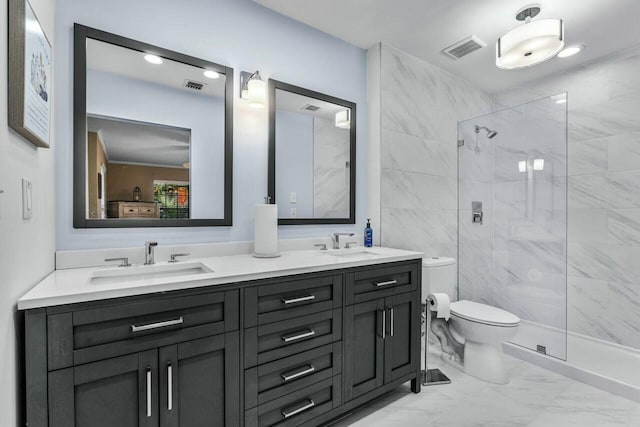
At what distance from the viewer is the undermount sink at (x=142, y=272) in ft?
4.64

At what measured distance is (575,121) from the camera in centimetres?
287

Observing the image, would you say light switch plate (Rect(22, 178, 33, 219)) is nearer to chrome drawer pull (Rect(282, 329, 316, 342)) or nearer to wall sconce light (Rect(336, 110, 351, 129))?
chrome drawer pull (Rect(282, 329, 316, 342))

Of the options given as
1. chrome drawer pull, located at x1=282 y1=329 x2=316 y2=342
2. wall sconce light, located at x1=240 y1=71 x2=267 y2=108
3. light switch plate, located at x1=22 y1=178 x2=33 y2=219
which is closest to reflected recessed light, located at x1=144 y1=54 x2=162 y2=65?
wall sconce light, located at x1=240 y1=71 x2=267 y2=108

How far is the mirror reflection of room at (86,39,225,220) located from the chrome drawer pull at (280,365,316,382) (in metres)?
0.95

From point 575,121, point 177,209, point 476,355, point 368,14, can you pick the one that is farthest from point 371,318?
point 575,121

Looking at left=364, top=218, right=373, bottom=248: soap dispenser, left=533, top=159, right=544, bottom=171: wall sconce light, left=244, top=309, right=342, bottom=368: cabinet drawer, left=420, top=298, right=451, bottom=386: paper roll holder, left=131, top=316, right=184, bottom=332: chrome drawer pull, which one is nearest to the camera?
left=131, top=316, right=184, bottom=332: chrome drawer pull

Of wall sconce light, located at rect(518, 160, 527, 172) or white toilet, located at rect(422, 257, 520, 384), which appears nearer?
white toilet, located at rect(422, 257, 520, 384)

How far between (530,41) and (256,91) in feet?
5.53

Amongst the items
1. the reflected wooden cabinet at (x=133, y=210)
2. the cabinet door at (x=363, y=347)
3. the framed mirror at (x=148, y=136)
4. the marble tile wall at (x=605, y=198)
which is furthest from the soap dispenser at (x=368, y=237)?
the marble tile wall at (x=605, y=198)

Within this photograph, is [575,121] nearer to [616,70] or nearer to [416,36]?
[616,70]

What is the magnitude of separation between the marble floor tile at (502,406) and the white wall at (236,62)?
1184mm

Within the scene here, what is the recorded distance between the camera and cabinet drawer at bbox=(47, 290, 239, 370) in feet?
3.30

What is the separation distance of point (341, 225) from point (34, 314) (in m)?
1.78

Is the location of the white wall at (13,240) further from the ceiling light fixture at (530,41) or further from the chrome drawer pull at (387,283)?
the ceiling light fixture at (530,41)
